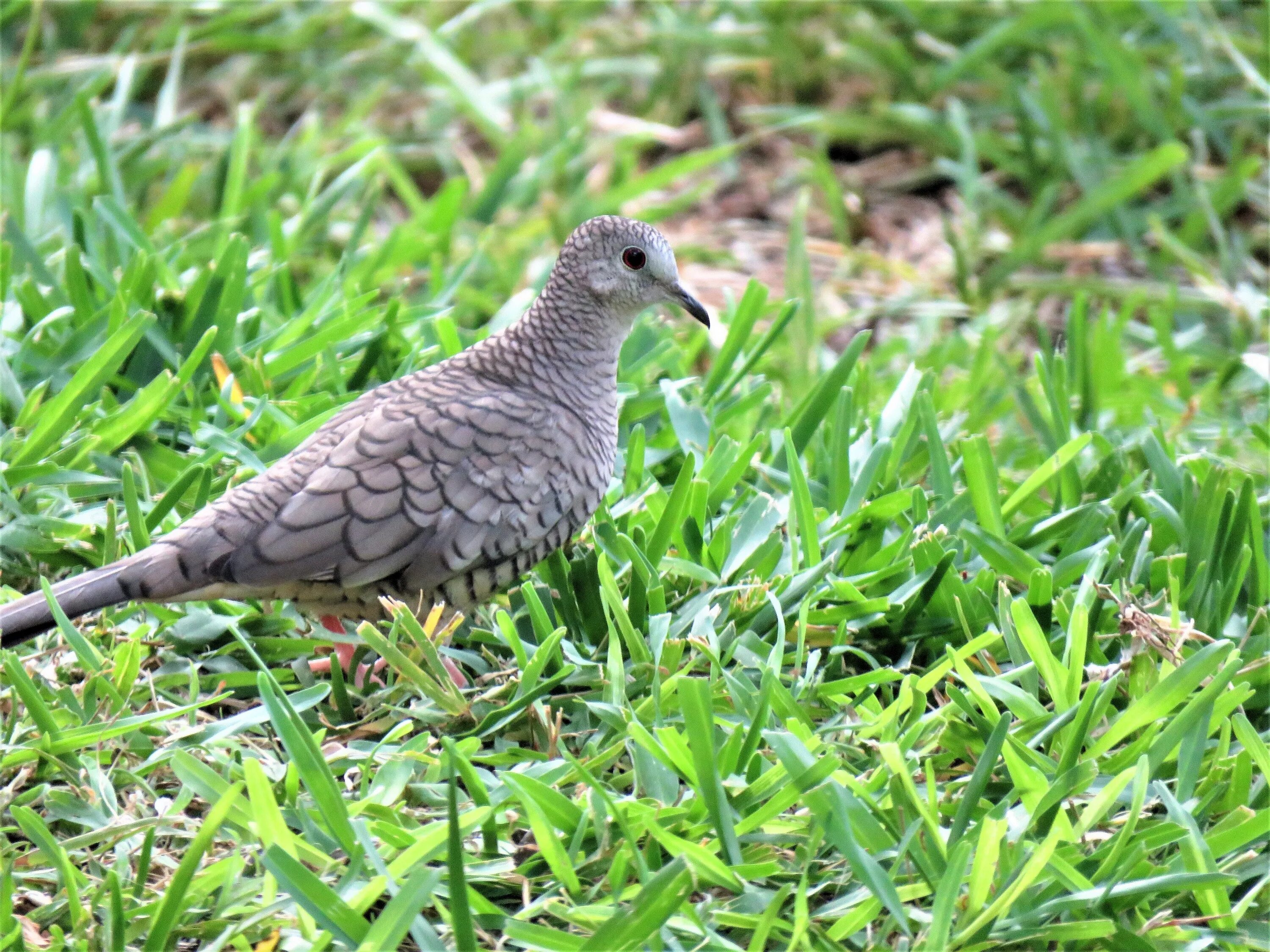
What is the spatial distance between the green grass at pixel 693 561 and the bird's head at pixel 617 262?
16.6 inches

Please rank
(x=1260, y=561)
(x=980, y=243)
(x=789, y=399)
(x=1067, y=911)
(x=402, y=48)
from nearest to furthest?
1. (x=1067, y=911)
2. (x=1260, y=561)
3. (x=789, y=399)
4. (x=980, y=243)
5. (x=402, y=48)

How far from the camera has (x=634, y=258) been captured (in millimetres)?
3029

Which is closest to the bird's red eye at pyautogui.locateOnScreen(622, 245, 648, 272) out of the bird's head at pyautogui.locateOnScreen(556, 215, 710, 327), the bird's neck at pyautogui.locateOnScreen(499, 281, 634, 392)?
the bird's head at pyautogui.locateOnScreen(556, 215, 710, 327)

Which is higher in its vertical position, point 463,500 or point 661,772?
point 463,500

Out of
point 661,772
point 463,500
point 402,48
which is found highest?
point 402,48

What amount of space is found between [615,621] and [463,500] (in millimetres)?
385

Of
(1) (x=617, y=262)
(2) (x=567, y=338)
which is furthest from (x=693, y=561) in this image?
(1) (x=617, y=262)

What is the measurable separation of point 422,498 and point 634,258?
2.53 ft

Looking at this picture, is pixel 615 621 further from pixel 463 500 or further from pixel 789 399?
pixel 789 399

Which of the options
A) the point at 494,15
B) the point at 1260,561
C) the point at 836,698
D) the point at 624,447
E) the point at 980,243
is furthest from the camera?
the point at 494,15

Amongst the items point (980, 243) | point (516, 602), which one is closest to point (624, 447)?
point (516, 602)

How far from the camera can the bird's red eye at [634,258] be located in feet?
9.89

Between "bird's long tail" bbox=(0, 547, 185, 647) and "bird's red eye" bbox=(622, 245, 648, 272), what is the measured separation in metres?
1.18

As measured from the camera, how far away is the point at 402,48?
5938 mm
